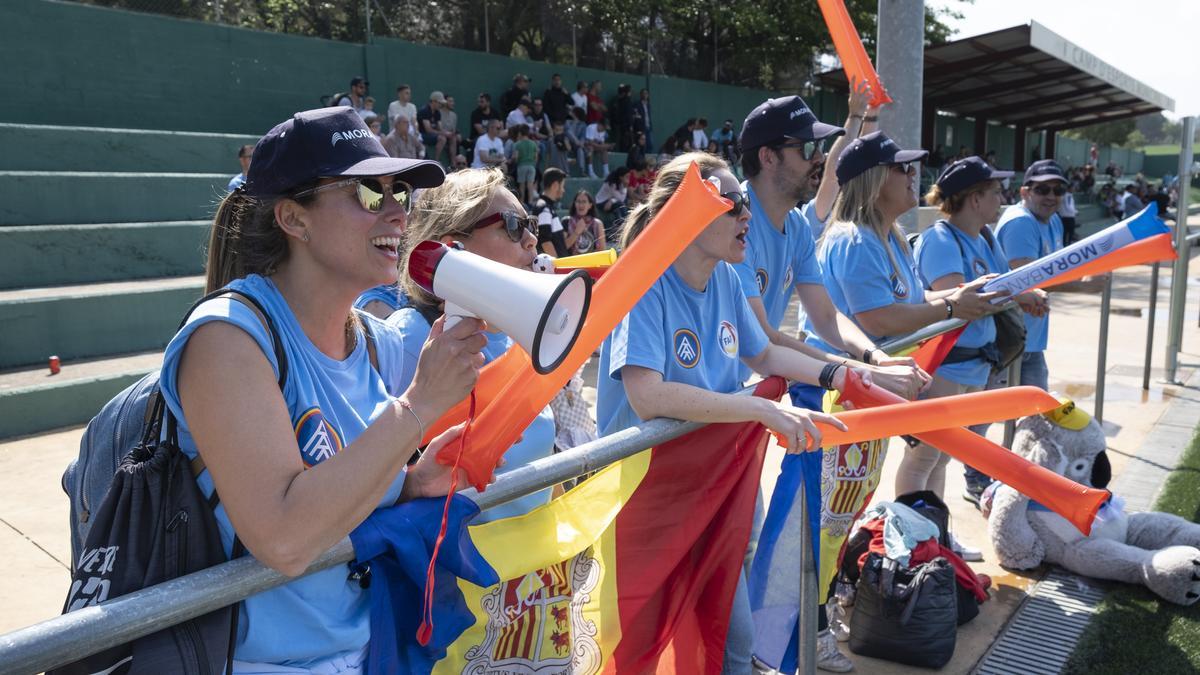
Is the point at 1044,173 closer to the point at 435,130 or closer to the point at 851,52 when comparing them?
the point at 851,52

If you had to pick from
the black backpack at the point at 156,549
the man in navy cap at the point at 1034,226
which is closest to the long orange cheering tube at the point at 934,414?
the black backpack at the point at 156,549

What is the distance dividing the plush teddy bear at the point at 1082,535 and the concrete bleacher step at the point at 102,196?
7.37 meters

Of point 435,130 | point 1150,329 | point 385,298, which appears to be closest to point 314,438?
point 385,298

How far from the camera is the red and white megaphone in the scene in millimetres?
1507

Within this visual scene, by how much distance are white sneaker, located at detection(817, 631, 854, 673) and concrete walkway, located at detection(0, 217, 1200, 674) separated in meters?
0.11

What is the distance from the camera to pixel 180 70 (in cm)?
1386

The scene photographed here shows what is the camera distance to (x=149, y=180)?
10.4 metres

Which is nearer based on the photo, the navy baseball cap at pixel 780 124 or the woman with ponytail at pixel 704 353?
the woman with ponytail at pixel 704 353

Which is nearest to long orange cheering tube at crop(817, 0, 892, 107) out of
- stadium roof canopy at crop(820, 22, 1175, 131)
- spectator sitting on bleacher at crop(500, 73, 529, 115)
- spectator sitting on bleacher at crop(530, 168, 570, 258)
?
spectator sitting on bleacher at crop(530, 168, 570, 258)

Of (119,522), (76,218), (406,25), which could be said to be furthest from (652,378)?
(406,25)

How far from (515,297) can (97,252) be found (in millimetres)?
9094

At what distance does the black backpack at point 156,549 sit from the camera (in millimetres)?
1382

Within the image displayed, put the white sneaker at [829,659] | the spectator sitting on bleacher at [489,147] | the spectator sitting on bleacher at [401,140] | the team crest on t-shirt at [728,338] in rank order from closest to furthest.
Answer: the team crest on t-shirt at [728,338]
the white sneaker at [829,659]
the spectator sitting on bleacher at [401,140]
the spectator sitting on bleacher at [489,147]

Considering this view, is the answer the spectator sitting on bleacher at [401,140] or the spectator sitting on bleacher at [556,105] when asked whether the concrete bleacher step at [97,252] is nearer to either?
the spectator sitting on bleacher at [401,140]
